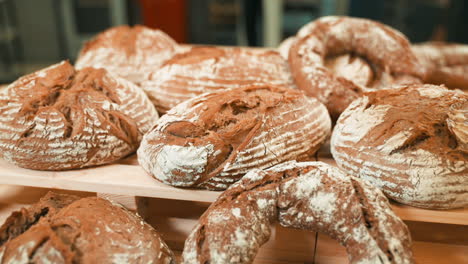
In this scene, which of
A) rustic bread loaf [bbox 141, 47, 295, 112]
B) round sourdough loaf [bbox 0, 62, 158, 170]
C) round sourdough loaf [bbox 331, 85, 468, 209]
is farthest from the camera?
rustic bread loaf [bbox 141, 47, 295, 112]

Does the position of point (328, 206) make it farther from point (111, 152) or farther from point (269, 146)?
point (111, 152)

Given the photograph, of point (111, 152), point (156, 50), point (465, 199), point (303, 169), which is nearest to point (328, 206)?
point (303, 169)

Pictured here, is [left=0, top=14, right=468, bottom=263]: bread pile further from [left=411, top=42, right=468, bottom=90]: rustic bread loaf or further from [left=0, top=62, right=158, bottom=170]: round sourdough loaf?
[left=411, top=42, right=468, bottom=90]: rustic bread loaf

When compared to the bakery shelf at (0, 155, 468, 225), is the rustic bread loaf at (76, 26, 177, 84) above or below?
above

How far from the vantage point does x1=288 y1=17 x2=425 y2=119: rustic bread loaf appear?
80.7 inches

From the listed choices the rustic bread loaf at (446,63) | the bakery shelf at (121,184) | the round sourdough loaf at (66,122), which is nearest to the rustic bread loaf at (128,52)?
the round sourdough loaf at (66,122)

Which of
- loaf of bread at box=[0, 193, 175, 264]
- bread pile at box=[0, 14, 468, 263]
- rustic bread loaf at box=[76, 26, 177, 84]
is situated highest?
rustic bread loaf at box=[76, 26, 177, 84]

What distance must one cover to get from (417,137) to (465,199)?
0.87 ft

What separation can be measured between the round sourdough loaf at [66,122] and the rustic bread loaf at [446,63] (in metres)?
1.87

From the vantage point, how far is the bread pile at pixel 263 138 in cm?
123

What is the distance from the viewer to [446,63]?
9.07ft

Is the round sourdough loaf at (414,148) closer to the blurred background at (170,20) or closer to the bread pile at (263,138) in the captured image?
the bread pile at (263,138)

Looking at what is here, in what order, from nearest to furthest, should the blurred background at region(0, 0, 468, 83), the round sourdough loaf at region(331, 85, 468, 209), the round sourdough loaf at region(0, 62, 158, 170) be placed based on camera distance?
the round sourdough loaf at region(331, 85, 468, 209) < the round sourdough loaf at region(0, 62, 158, 170) < the blurred background at region(0, 0, 468, 83)

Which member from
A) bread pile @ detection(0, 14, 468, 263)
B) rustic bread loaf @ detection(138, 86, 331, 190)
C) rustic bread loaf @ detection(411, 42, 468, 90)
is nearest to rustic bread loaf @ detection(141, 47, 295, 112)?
bread pile @ detection(0, 14, 468, 263)
